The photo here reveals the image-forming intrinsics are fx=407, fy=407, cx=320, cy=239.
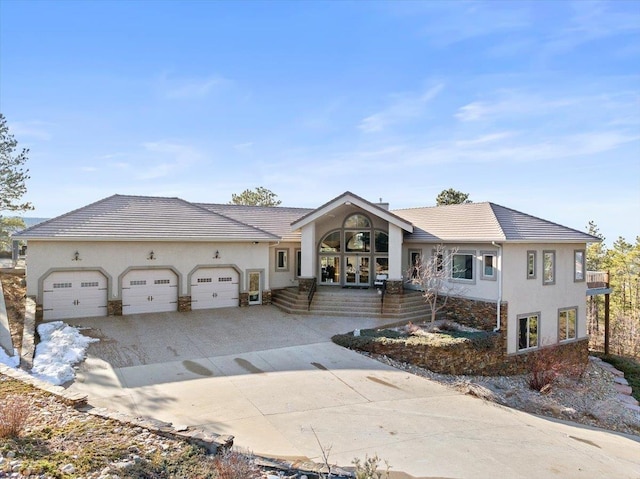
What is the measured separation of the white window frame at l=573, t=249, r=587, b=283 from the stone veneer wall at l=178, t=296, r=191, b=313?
18587 millimetres

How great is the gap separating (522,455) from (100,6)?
16.0m

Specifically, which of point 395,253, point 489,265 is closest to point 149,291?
point 395,253

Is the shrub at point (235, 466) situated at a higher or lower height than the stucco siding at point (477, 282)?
lower

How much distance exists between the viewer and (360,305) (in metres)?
19.2

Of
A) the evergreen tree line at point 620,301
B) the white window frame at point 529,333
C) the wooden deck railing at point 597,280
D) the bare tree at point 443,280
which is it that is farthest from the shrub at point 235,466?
the evergreen tree line at point 620,301

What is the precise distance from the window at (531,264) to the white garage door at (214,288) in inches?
532

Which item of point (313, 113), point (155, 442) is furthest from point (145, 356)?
point (313, 113)

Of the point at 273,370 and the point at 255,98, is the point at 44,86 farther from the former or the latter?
the point at 273,370

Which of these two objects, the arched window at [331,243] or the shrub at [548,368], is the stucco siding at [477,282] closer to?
the shrub at [548,368]

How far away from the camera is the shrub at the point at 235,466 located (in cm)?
527

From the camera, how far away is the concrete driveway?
726 centimetres

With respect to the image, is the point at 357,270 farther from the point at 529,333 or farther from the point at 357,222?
the point at 529,333

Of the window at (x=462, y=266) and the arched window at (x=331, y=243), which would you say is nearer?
the window at (x=462, y=266)

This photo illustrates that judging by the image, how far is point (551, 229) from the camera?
19359mm
